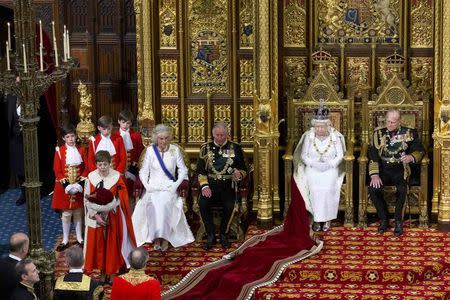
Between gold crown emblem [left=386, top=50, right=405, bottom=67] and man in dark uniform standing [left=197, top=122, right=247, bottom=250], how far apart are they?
2190mm

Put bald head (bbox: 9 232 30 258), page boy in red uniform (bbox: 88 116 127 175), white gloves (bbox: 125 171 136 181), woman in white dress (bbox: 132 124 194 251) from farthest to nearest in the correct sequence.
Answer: white gloves (bbox: 125 171 136 181) < page boy in red uniform (bbox: 88 116 127 175) < woman in white dress (bbox: 132 124 194 251) < bald head (bbox: 9 232 30 258)

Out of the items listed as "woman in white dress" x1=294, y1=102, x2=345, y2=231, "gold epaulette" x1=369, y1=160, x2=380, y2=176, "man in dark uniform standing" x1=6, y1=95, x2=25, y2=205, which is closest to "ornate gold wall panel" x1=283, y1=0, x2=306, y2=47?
"woman in white dress" x1=294, y1=102, x2=345, y2=231

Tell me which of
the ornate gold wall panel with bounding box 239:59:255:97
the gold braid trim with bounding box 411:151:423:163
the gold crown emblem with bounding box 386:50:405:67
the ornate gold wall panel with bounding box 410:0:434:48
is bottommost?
the gold braid trim with bounding box 411:151:423:163

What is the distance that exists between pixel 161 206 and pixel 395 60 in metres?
3.35

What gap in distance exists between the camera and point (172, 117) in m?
16.0

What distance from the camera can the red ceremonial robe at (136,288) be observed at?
11.3 meters

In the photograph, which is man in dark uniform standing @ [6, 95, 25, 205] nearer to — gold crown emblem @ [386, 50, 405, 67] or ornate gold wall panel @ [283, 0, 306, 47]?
ornate gold wall panel @ [283, 0, 306, 47]

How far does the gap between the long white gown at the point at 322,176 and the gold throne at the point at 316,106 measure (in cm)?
33

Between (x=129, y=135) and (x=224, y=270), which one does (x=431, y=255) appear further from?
(x=129, y=135)

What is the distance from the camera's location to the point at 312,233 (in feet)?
48.1

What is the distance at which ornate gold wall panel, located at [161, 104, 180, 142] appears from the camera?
15969 mm

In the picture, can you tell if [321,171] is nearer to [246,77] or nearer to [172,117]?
[246,77]

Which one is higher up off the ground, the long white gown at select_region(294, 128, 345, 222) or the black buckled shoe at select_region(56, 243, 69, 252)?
the long white gown at select_region(294, 128, 345, 222)

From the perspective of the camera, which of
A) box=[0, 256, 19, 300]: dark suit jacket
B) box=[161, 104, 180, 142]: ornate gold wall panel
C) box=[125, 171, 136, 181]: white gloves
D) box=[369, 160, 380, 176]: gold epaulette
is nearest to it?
box=[0, 256, 19, 300]: dark suit jacket
